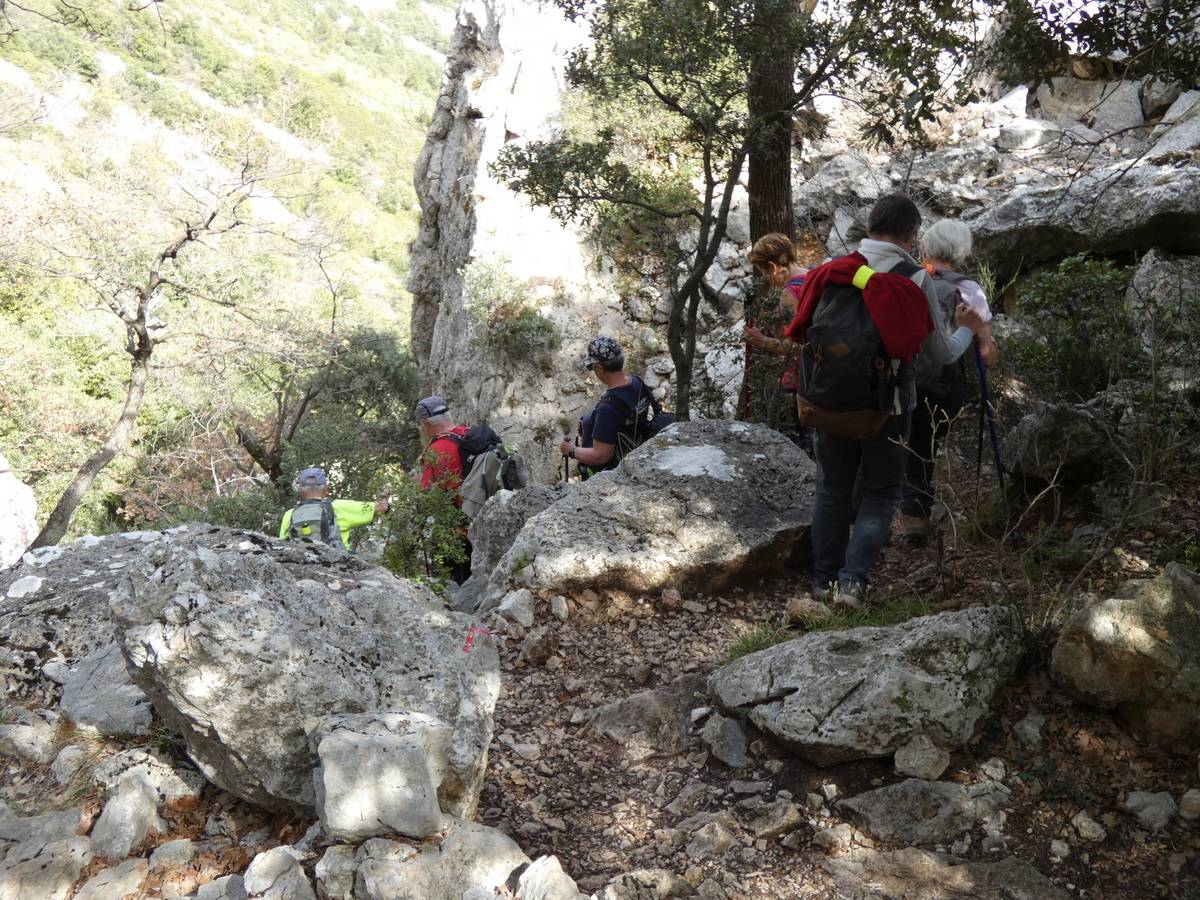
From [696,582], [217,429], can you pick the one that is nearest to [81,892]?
[696,582]

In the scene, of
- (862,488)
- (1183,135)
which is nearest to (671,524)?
(862,488)

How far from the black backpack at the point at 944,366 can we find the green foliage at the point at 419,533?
9.84ft

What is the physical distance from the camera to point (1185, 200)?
20.6 feet

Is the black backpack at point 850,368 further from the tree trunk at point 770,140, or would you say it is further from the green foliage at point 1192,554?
the tree trunk at point 770,140

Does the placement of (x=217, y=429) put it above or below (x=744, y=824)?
below

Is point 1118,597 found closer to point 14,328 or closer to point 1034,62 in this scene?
point 1034,62

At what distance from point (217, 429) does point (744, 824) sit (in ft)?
51.2

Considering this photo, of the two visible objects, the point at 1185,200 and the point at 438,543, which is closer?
the point at 438,543

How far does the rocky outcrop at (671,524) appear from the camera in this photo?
15.1 feet

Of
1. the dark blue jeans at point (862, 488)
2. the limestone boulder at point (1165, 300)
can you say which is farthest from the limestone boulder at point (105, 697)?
the limestone boulder at point (1165, 300)

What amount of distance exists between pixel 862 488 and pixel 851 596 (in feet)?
1.88

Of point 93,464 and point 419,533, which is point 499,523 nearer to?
point 419,533

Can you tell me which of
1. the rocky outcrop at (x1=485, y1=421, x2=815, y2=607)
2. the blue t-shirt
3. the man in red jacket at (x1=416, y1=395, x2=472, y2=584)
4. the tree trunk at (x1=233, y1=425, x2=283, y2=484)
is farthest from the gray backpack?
the tree trunk at (x1=233, y1=425, x2=283, y2=484)

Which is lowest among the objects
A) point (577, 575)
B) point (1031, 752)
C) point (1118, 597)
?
point (577, 575)
